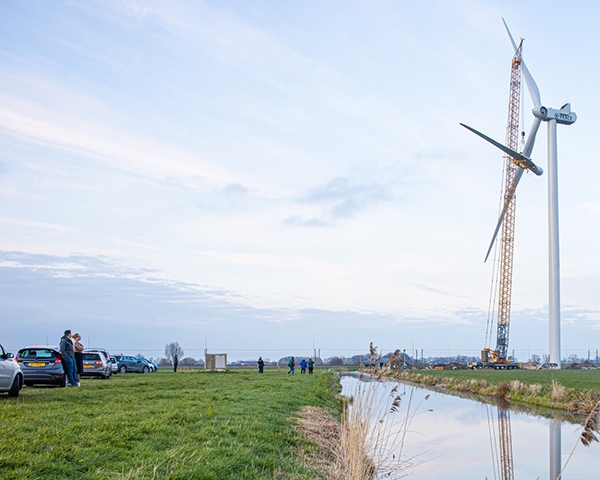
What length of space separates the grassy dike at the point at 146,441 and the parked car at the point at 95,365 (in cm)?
1628

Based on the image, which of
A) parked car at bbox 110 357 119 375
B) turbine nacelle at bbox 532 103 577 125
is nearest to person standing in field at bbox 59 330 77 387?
parked car at bbox 110 357 119 375

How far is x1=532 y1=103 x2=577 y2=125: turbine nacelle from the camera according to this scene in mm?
63812

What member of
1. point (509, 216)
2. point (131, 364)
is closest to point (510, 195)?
point (509, 216)

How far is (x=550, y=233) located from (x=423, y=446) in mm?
46640

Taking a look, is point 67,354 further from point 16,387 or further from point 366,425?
point 366,425

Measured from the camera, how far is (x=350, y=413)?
1021 centimetres

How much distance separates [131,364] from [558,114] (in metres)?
51.7

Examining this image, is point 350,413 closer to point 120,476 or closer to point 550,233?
point 120,476

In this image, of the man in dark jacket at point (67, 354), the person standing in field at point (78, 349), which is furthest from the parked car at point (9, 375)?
the person standing in field at point (78, 349)

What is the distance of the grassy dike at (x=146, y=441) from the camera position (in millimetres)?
7492

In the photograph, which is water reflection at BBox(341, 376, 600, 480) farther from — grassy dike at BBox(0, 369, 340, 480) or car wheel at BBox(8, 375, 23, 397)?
car wheel at BBox(8, 375, 23, 397)

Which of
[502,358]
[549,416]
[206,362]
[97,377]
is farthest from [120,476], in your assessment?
[502,358]

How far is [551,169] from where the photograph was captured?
2306 inches

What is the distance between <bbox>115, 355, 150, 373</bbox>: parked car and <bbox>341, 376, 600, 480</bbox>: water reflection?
28508 mm
